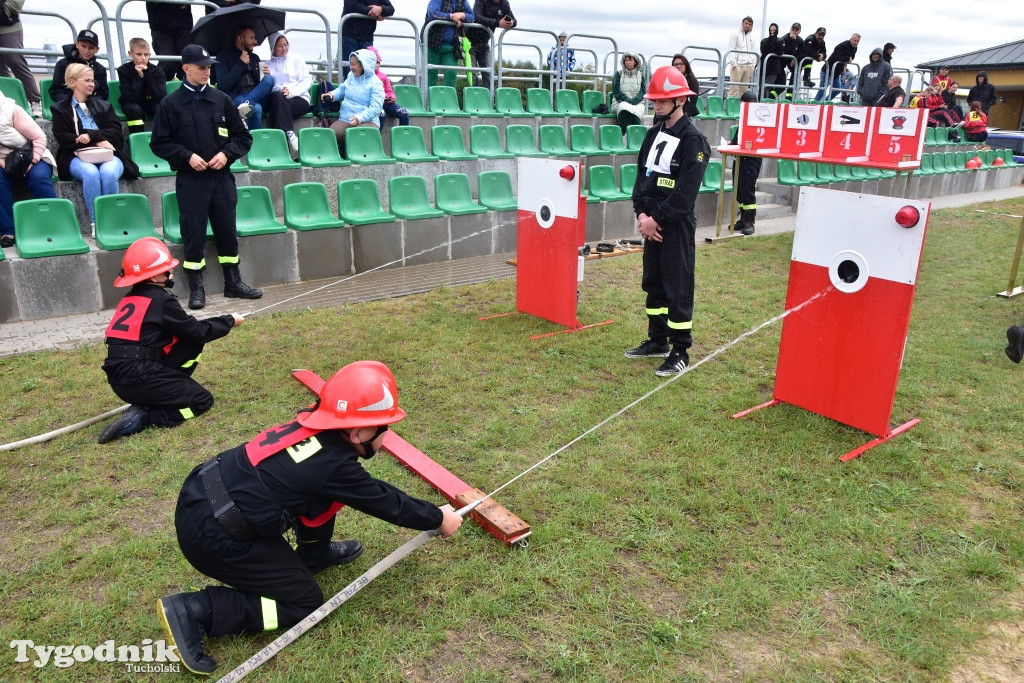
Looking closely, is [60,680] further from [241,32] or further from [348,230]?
[241,32]

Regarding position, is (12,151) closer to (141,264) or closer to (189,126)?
(189,126)

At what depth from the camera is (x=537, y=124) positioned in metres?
13.8

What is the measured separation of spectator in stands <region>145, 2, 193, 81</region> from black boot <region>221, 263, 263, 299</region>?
3671mm

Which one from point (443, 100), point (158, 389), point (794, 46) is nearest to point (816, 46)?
point (794, 46)

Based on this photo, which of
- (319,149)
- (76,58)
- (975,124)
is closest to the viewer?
(76,58)

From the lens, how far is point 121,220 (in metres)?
7.78

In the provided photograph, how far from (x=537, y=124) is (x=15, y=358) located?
32.2 ft

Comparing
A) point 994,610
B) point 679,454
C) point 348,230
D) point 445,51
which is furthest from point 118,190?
point 994,610

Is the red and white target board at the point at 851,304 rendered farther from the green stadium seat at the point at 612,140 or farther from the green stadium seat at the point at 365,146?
the green stadium seat at the point at 612,140

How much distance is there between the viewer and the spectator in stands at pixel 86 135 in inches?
317

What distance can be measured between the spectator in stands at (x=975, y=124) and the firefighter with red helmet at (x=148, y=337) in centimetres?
2412

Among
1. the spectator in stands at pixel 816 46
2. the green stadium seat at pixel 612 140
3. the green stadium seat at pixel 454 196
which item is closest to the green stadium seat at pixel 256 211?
the green stadium seat at pixel 454 196

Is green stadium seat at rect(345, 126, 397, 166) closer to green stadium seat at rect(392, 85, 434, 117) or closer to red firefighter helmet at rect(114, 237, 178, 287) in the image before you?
green stadium seat at rect(392, 85, 434, 117)

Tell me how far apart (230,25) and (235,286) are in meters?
3.86
